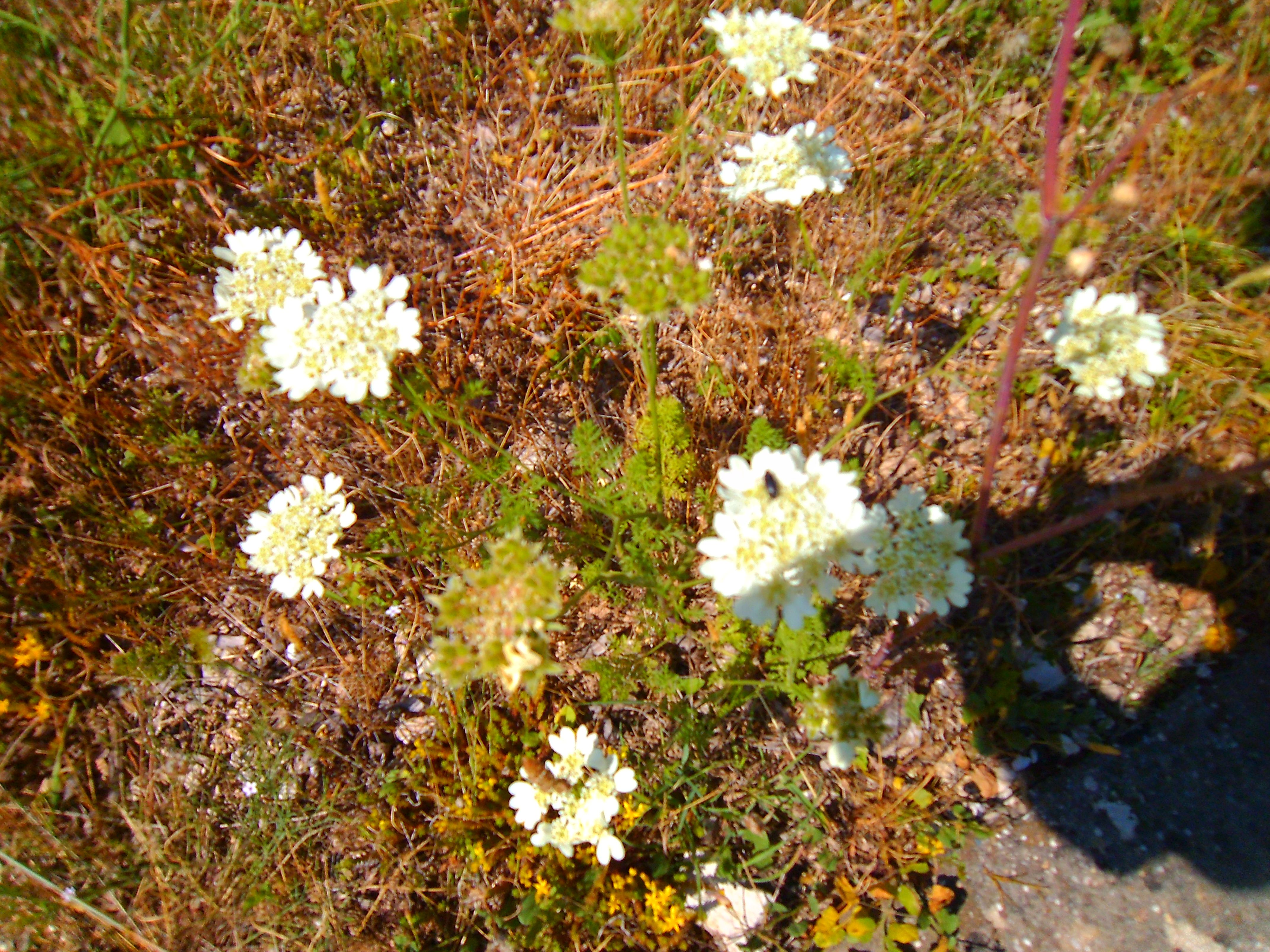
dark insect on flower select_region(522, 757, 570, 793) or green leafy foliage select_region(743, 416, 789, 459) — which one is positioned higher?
green leafy foliage select_region(743, 416, 789, 459)

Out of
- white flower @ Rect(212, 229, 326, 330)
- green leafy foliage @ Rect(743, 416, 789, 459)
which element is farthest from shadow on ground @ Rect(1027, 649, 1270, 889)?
white flower @ Rect(212, 229, 326, 330)

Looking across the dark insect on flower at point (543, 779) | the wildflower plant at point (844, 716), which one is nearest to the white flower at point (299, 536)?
the dark insect on flower at point (543, 779)

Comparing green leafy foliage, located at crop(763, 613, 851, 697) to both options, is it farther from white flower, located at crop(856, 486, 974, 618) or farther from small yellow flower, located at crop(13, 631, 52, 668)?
small yellow flower, located at crop(13, 631, 52, 668)

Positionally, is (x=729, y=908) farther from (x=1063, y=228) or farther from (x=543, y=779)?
(x=1063, y=228)

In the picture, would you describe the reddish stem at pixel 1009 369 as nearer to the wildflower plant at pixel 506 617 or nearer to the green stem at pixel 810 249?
the green stem at pixel 810 249

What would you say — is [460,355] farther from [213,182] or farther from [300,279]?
[213,182]

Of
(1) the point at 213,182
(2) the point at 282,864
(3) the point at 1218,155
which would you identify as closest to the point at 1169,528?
(3) the point at 1218,155
